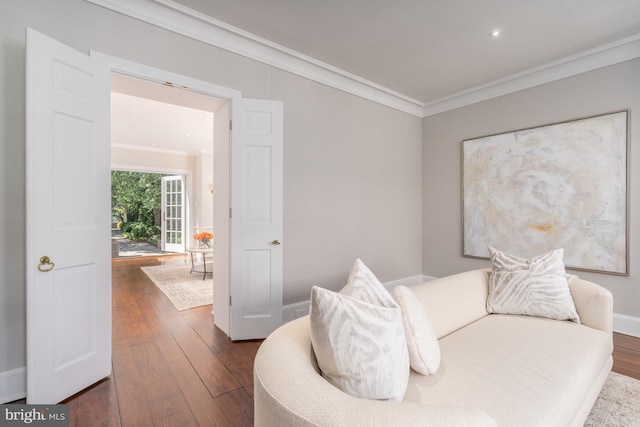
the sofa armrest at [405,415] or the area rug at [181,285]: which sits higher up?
the sofa armrest at [405,415]

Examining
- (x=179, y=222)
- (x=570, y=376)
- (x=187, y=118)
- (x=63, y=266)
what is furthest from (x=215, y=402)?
(x=179, y=222)

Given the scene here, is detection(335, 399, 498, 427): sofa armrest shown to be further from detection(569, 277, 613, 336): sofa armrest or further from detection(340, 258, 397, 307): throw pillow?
detection(569, 277, 613, 336): sofa armrest

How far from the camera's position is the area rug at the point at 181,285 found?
3.82 meters

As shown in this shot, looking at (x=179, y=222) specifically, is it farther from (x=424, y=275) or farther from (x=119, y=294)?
(x=424, y=275)

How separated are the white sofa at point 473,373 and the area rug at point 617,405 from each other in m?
0.18

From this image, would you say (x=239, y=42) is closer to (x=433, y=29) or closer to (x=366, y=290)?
(x=433, y=29)

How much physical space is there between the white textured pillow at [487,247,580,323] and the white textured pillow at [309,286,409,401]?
4.74ft

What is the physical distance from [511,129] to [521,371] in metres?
3.14

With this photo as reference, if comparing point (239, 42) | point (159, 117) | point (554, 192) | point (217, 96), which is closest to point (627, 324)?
point (554, 192)

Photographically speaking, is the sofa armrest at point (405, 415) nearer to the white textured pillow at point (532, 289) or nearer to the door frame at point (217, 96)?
the white textured pillow at point (532, 289)

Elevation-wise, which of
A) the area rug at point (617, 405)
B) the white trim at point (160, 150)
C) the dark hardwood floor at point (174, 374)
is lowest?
the dark hardwood floor at point (174, 374)

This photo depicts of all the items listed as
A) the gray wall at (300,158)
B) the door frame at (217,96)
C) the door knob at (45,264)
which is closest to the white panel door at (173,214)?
the door frame at (217,96)

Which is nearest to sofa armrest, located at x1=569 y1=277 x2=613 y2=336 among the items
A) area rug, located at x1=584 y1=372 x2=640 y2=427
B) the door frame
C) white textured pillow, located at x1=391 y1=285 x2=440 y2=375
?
area rug, located at x1=584 y1=372 x2=640 y2=427

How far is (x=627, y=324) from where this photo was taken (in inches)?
112
